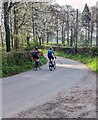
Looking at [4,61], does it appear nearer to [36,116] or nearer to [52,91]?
[52,91]

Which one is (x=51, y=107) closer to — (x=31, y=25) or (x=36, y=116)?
(x=36, y=116)

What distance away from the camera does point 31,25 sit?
3934cm

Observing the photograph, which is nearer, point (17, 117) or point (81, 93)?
point (17, 117)

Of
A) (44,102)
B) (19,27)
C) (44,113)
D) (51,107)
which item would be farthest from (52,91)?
(19,27)

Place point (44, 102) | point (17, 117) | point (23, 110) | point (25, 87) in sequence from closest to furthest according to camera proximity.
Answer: point (17, 117)
point (23, 110)
point (44, 102)
point (25, 87)

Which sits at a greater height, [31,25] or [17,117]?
[31,25]

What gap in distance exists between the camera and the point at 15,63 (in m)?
23.1

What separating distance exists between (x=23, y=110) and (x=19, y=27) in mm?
27138

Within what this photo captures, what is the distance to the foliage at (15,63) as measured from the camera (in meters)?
20.0

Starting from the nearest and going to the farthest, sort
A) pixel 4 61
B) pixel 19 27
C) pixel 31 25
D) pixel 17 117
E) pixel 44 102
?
pixel 17 117, pixel 44 102, pixel 4 61, pixel 19 27, pixel 31 25

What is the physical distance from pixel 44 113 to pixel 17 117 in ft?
2.97

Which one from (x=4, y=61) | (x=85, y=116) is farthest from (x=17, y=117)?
(x=4, y=61)

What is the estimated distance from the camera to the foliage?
19953 mm

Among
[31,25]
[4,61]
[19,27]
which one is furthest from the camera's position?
[31,25]
